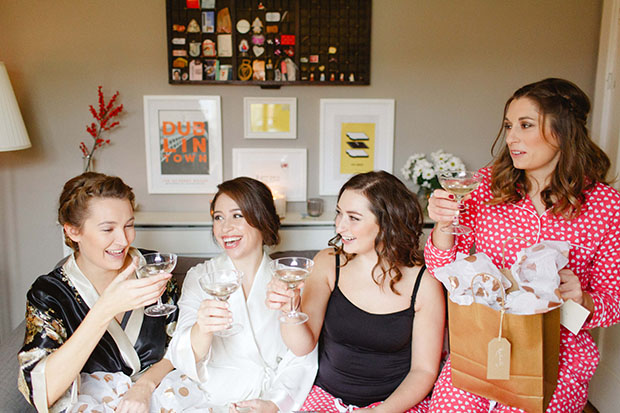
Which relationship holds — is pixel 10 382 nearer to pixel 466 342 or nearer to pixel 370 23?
pixel 466 342

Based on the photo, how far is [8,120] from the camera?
273cm

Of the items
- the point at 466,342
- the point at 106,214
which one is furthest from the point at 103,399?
the point at 466,342

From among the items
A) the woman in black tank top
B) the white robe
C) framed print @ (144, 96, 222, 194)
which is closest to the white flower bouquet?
framed print @ (144, 96, 222, 194)

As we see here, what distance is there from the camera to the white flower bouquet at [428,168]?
3188 millimetres

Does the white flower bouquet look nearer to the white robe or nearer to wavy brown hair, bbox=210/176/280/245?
wavy brown hair, bbox=210/176/280/245

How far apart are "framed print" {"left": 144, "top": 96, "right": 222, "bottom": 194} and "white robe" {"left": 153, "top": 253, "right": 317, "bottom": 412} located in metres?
1.45

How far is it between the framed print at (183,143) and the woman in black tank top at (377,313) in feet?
5.44

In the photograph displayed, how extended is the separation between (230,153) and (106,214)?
1.63 m

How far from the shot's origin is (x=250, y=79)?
3.16m

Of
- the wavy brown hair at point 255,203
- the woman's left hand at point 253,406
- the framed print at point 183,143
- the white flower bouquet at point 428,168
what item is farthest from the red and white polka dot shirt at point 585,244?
the framed print at point 183,143

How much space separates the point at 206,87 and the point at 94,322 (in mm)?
2045

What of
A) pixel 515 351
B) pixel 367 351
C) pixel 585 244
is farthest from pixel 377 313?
pixel 585 244

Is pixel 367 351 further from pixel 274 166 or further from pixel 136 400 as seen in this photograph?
pixel 274 166

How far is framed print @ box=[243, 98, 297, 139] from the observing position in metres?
3.25
